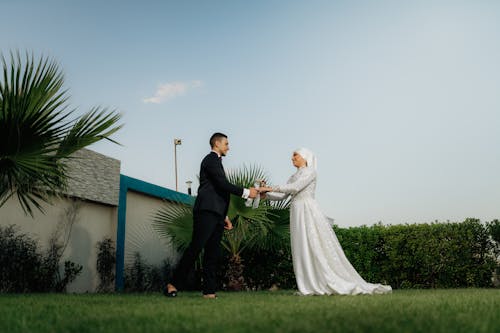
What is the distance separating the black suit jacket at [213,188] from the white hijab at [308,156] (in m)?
1.45

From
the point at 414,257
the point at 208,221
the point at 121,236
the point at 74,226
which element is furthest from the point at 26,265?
the point at 414,257

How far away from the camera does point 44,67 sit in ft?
22.6

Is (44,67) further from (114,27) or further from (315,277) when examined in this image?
(114,27)

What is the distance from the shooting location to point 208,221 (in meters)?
6.29

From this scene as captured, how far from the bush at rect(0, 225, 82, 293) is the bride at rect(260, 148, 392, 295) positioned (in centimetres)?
472

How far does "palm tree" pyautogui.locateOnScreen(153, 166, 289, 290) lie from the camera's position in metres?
10.0

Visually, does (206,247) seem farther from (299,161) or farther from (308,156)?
(308,156)

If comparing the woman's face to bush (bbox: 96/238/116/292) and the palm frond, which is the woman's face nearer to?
the palm frond

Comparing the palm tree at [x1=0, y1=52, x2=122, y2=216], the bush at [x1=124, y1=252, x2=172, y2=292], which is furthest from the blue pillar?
the palm tree at [x1=0, y1=52, x2=122, y2=216]

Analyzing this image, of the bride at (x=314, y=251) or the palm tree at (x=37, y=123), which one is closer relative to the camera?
the palm tree at (x=37, y=123)

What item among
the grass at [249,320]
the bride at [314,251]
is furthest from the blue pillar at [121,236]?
the grass at [249,320]

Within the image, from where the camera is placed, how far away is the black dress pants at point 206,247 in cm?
621

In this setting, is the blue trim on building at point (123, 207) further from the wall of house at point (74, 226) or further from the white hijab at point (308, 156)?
the white hijab at point (308, 156)

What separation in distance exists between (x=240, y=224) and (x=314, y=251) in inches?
135
